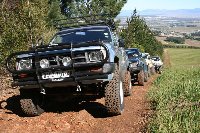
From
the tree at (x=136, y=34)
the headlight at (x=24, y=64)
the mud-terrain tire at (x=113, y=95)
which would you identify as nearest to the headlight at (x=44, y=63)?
the headlight at (x=24, y=64)

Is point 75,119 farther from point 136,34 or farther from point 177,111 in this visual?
point 136,34

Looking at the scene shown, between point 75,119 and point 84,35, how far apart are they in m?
2.44

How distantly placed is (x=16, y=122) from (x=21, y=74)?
1.05m

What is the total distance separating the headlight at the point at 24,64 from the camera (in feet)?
25.1

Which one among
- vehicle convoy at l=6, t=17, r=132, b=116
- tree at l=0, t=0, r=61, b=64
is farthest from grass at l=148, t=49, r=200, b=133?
tree at l=0, t=0, r=61, b=64

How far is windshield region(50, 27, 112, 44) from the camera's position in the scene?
9.16 metres

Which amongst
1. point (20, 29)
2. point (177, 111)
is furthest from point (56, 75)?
point (20, 29)

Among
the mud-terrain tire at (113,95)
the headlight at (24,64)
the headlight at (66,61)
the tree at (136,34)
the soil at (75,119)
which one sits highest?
the headlight at (66,61)

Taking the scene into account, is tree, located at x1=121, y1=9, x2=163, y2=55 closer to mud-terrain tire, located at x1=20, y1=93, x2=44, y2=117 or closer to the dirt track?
the dirt track

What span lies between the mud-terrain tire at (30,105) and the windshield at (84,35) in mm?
1863

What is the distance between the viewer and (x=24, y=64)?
7719mm

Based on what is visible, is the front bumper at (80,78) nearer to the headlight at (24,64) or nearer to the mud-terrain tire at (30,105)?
the headlight at (24,64)

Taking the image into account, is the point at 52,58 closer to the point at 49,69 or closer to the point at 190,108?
the point at 49,69

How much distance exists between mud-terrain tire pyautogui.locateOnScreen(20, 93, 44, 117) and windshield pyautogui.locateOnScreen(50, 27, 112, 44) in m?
1.86
